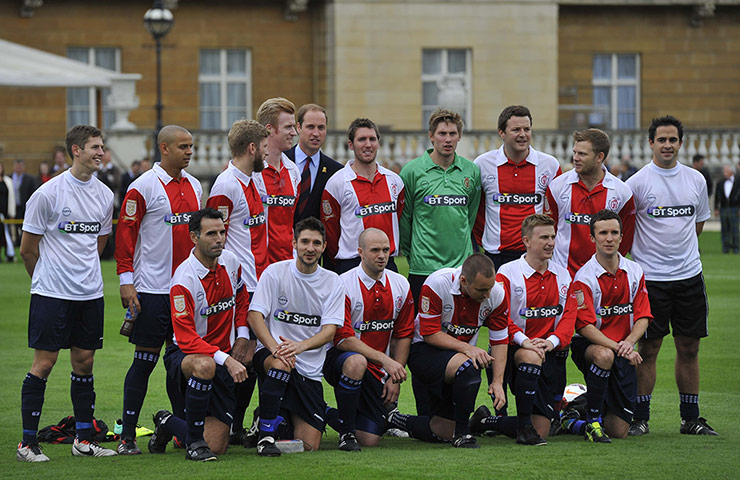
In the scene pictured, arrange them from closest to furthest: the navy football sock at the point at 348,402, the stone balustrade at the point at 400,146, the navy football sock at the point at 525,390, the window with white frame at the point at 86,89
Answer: the navy football sock at the point at 348,402 < the navy football sock at the point at 525,390 < the stone balustrade at the point at 400,146 < the window with white frame at the point at 86,89

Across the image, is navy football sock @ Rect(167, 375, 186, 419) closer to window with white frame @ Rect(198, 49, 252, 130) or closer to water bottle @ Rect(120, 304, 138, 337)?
water bottle @ Rect(120, 304, 138, 337)

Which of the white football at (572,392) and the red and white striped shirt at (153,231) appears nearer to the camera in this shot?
the red and white striped shirt at (153,231)

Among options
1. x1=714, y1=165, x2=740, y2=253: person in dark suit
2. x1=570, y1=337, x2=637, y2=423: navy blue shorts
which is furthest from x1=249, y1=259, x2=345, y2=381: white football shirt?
x1=714, y1=165, x2=740, y2=253: person in dark suit

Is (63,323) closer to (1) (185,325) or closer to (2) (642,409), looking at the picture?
(1) (185,325)

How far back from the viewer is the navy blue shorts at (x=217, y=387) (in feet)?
28.5

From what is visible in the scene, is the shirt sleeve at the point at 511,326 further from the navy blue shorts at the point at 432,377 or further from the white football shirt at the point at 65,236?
the white football shirt at the point at 65,236

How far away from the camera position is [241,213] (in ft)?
31.1

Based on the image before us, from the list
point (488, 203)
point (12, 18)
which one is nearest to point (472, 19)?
point (12, 18)

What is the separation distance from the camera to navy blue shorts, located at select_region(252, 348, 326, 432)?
29.5 feet

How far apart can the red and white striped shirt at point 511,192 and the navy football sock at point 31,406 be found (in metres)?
3.74

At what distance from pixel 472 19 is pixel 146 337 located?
29.2 metres

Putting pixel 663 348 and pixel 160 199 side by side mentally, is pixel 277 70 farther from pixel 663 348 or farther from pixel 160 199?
pixel 160 199

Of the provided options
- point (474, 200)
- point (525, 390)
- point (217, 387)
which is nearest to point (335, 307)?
point (217, 387)

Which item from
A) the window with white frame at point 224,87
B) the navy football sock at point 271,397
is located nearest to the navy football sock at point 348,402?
the navy football sock at point 271,397
